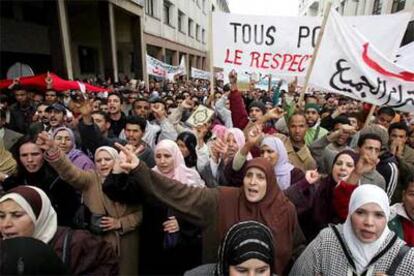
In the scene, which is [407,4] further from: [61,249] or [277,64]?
[61,249]

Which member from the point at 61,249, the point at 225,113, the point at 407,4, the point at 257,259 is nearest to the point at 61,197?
the point at 61,249

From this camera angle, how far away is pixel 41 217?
5.96 feet

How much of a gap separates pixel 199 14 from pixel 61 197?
33.2 m

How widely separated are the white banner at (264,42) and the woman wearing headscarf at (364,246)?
3000mm

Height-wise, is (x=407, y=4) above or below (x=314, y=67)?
above

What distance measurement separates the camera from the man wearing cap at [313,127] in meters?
4.03

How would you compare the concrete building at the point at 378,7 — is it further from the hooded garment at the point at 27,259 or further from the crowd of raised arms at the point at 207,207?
the hooded garment at the point at 27,259

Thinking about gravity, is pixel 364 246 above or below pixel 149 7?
below

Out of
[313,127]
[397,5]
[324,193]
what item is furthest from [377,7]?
[324,193]

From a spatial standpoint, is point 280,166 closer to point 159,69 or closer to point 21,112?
point 21,112

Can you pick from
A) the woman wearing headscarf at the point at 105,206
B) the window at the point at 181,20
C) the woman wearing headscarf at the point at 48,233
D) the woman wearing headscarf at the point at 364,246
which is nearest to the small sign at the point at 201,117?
the woman wearing headscarf at the point at 105,206

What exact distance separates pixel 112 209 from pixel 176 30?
2322 centimetres

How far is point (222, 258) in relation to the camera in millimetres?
1634

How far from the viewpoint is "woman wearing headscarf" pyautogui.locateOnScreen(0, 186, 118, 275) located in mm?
1740
